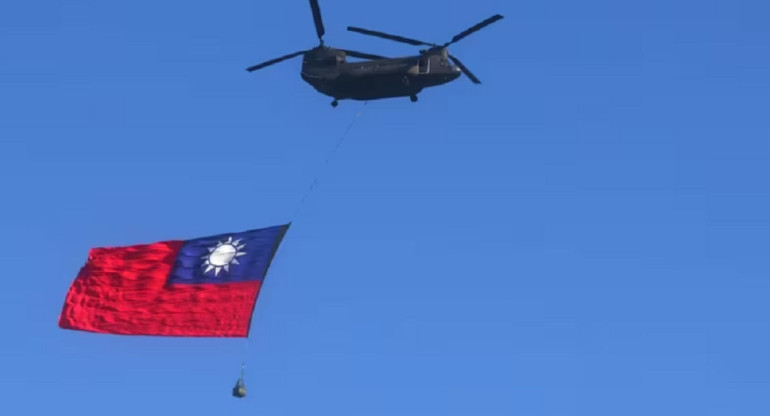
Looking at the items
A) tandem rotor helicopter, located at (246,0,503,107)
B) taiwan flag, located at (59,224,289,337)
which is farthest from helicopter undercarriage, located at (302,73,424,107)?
taiwan flag, located at (59,224,289,337)

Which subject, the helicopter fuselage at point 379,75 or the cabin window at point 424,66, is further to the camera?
the cabin window at point 424,66

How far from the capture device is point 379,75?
3014 inches

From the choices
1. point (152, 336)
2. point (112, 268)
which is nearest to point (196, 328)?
point (152, 336)

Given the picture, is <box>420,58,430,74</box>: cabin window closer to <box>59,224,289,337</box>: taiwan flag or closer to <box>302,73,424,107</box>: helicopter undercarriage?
<box>302,73,424,107</box>: helicopter undercarriage

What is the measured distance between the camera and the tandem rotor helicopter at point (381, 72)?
76562 millimetres

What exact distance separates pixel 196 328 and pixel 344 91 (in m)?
16.6

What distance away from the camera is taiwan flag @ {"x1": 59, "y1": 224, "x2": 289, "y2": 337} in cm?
6619

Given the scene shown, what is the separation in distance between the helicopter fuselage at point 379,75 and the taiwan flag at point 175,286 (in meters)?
11.3

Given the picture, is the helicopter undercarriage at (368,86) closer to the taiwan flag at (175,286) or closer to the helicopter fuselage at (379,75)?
the helicopter fuselage at (379,75)

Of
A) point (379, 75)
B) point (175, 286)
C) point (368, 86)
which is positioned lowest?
point (175, 286)

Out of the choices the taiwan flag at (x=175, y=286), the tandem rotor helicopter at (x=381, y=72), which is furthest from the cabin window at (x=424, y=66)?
the taiwan flag at (x=175, y=286)

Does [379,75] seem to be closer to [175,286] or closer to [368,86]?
[368,86]

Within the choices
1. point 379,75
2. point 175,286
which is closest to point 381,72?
point 379,75

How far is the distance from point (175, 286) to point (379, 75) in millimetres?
14772
